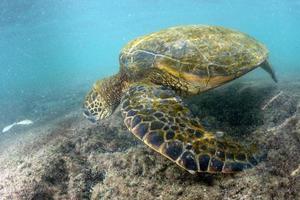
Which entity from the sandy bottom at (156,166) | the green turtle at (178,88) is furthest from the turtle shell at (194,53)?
the sandy bottom at (156,166)

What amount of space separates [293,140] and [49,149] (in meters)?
3.23

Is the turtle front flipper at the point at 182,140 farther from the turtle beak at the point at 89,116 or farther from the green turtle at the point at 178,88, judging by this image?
the turtle beak at the point at 89,116

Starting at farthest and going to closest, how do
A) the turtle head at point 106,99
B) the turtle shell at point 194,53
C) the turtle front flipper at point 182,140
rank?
the turtle head at point 106,99 → the turtle shell at point 194,53 → the turtle front flipper at point 182,140

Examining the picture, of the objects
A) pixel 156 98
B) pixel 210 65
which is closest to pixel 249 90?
pixel 210 65

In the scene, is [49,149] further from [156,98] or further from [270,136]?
[270,136]

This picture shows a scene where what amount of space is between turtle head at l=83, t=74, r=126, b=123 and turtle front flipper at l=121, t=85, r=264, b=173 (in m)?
1.65

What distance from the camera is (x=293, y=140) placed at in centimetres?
319

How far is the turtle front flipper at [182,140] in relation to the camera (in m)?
2.38

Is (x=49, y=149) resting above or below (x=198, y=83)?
below

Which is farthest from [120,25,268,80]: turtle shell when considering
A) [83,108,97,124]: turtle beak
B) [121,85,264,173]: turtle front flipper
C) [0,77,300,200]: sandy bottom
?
[121,85,264,173]: turtle front flipper

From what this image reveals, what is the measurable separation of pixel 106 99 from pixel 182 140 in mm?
2555

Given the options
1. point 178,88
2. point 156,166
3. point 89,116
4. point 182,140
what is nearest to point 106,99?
point 89,116

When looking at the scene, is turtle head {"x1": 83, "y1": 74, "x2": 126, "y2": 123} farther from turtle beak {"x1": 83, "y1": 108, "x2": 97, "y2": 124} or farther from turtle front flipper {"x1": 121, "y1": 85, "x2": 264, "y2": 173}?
turtle front flipper {"x1": 121, "y1": 85, "x2": 264, "y2": 173}

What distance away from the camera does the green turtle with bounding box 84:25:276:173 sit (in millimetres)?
2457
